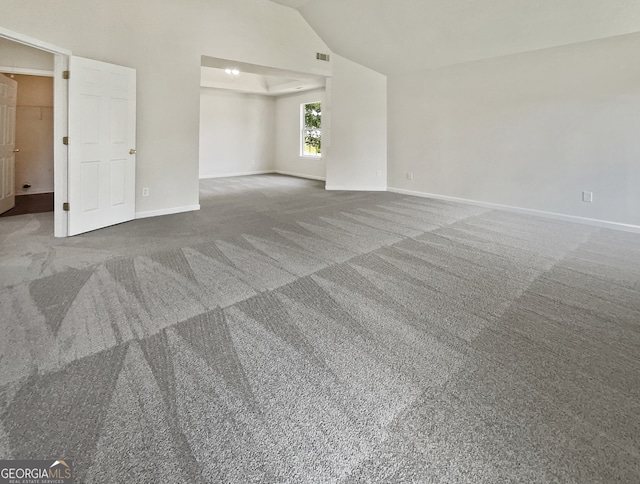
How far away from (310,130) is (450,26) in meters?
5.52

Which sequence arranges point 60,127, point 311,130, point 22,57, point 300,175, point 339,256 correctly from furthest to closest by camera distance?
point 300,175, point 311,130, point 22,57, point 60,127, point 339,256

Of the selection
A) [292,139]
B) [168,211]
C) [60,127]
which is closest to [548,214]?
[168,211]

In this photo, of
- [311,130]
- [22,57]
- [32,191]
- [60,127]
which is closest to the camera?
[60,127]

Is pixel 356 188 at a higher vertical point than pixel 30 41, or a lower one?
lower

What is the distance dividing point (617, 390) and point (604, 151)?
4581 mm

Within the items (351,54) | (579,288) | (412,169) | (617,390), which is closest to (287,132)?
(351,54)

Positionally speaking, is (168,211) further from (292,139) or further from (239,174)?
(292,139)

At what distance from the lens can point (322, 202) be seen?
6555 millimetres

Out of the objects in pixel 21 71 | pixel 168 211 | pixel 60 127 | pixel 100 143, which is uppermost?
pixel 21 71

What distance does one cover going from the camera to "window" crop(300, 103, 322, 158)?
1047 centimetres

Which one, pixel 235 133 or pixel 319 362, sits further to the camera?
pixel 235 133

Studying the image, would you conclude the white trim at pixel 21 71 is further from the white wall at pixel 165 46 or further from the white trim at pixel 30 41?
the white trim at pixel 30 41

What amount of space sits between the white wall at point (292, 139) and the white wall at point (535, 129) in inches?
127

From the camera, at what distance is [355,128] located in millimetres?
7953
